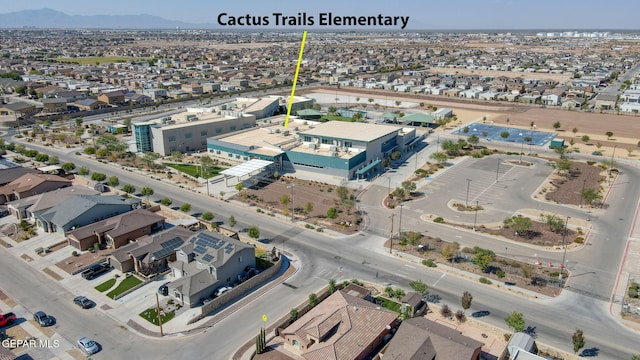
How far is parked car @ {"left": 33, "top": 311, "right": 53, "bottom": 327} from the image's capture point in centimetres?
2955

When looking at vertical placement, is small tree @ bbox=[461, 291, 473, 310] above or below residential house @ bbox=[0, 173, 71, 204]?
below

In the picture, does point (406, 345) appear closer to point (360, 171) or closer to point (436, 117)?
point (360, 171)

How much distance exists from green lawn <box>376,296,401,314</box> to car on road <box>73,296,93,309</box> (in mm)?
20871

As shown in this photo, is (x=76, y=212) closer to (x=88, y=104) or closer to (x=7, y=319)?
(x=7, y=319)

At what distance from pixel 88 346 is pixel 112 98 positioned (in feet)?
292

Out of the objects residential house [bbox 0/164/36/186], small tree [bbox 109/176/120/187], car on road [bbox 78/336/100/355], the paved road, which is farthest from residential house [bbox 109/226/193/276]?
residential house [bbox 0/164/36/186]

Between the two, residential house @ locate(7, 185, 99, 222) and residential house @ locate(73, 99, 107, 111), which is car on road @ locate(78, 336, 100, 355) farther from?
residential house @ locate(73, 99, 107, 111)

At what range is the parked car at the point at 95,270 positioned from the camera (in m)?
35.4

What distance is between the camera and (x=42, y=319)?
29734mm

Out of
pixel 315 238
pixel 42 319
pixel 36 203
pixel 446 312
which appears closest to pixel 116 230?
pixel 36 203

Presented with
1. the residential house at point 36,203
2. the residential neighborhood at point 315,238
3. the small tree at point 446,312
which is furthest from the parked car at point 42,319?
the small tree at point 446,312

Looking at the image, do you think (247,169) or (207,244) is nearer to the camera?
(207,244)

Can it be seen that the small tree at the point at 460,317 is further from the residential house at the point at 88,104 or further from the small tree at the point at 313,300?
the residential house at the point at 88,104

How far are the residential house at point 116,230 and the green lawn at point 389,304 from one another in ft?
75.6
